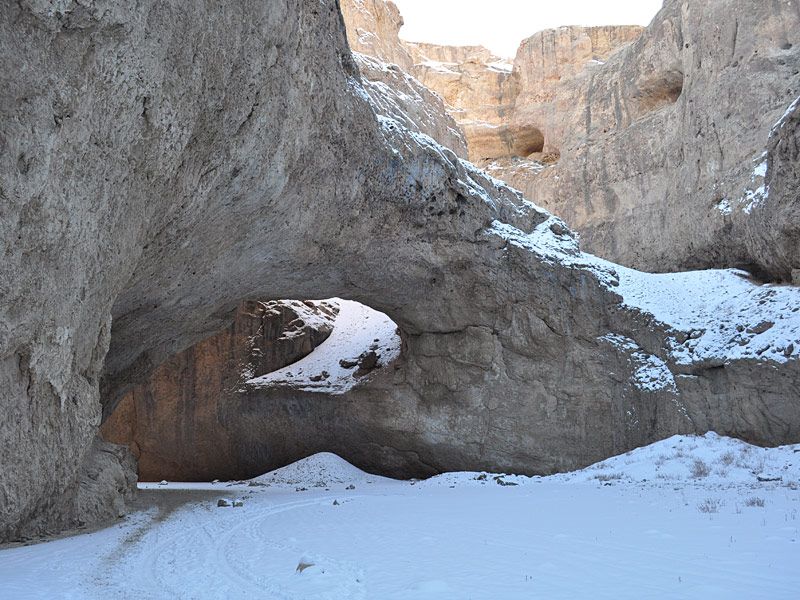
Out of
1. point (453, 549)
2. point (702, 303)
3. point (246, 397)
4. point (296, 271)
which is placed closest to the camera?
point (453, 549)

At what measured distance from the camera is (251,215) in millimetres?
15500

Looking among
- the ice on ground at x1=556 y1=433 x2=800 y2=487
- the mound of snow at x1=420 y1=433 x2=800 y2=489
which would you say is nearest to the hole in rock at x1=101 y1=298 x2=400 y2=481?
the mound of snow at x1=420 y1=433 x2=800 y2=489

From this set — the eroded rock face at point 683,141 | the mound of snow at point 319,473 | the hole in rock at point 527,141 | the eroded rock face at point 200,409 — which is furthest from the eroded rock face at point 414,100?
the hole in rock at point 527,141

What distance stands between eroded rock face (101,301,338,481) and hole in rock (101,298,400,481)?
4cm

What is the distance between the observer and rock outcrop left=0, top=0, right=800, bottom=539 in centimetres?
929

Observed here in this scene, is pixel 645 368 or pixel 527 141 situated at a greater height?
pixel 527 141

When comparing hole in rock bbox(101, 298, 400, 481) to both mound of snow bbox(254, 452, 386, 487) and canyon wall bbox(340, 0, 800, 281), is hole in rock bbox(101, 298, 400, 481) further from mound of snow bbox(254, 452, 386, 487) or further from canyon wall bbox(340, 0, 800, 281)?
canyon wall bbox(340, 0, 800, 281)

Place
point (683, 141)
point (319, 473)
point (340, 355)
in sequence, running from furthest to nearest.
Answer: point (683, 141) < point (340, 355) < point (319, 473)

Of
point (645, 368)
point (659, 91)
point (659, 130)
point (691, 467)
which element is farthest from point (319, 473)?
point (659, 91)

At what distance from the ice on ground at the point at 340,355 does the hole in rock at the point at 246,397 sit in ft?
0.16

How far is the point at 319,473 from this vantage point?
2292 centimetres

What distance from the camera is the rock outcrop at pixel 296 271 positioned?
9.29 metres

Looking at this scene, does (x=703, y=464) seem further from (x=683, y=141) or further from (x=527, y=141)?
(x=527, y=141)

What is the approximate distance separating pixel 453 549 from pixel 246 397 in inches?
803
